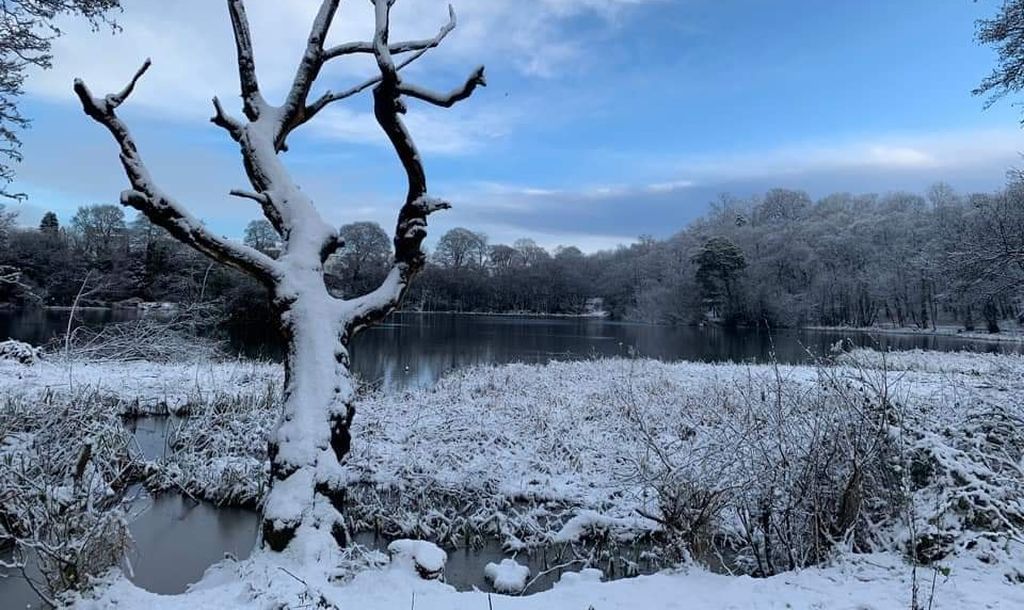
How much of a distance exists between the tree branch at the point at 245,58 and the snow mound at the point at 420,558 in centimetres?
416

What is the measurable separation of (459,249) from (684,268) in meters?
Answer: 41.5

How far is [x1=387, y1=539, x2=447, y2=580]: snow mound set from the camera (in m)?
4.26

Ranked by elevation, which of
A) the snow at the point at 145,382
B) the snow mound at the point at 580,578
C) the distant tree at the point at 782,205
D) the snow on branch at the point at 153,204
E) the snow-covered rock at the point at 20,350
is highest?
the distant tree at the point at 782,205

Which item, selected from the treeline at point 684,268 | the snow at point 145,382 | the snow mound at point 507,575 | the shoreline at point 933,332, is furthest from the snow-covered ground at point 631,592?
the shoreline at point 933,332

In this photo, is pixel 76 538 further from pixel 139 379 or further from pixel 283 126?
pixel 139 379

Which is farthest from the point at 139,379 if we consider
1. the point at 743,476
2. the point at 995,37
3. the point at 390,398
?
the point at 995,37

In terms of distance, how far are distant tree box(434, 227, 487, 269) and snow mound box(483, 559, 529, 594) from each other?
90.1 metres

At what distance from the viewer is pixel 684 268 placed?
6806 centimetres

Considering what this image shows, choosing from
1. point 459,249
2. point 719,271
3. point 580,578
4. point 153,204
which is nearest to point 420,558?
point 580,578

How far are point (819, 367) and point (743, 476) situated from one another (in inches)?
54.3

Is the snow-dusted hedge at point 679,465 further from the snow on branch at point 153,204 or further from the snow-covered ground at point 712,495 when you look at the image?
the snow on branch at point 153,204

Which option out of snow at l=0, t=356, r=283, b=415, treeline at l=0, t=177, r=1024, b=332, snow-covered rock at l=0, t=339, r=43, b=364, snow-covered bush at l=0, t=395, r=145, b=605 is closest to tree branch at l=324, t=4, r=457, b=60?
snow-covered bush at l=0, t=395, r=145, b=605

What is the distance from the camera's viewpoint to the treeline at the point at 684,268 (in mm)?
38125

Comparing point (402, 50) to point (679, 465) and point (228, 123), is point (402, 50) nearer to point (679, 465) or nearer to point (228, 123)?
point (228, 123)
